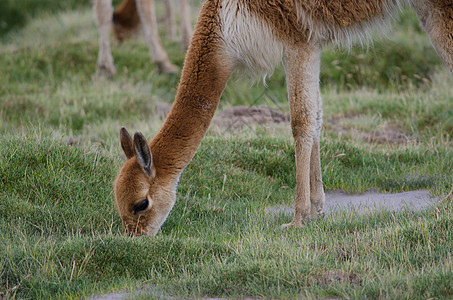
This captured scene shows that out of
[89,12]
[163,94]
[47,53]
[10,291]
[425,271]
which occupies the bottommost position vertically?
[10,291]

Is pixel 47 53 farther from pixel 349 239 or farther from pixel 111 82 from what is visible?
pixel 349 239

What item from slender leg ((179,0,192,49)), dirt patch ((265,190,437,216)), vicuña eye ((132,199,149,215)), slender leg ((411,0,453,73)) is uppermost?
slender leg ((179,0,192,49))

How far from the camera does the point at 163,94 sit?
32.3 ft

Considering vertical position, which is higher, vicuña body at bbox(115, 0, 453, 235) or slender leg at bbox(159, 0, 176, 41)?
slender leg at bbox(159, 0, 176, 41)

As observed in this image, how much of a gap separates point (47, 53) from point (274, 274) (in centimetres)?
920

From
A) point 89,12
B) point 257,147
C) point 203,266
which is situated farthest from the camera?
point 89,12

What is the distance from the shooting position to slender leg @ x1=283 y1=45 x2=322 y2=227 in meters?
4.67

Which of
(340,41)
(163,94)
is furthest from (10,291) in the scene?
(163,94)

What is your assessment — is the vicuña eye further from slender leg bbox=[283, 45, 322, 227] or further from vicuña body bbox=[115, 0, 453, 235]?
slender leg bbox=[283, 45, 322, 227]

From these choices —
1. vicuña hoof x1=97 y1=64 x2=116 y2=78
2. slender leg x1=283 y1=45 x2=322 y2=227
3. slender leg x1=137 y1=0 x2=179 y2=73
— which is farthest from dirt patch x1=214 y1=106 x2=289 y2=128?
vicuña hoof x1=97 y1=64 x2=116 y2=78

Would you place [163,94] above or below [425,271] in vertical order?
above

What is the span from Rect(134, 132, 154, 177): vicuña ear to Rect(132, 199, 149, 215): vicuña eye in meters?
0.23

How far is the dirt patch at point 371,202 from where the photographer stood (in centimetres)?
483

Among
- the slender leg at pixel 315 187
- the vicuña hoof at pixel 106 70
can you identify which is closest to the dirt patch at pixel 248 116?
the slender leg at pixel 315 187
